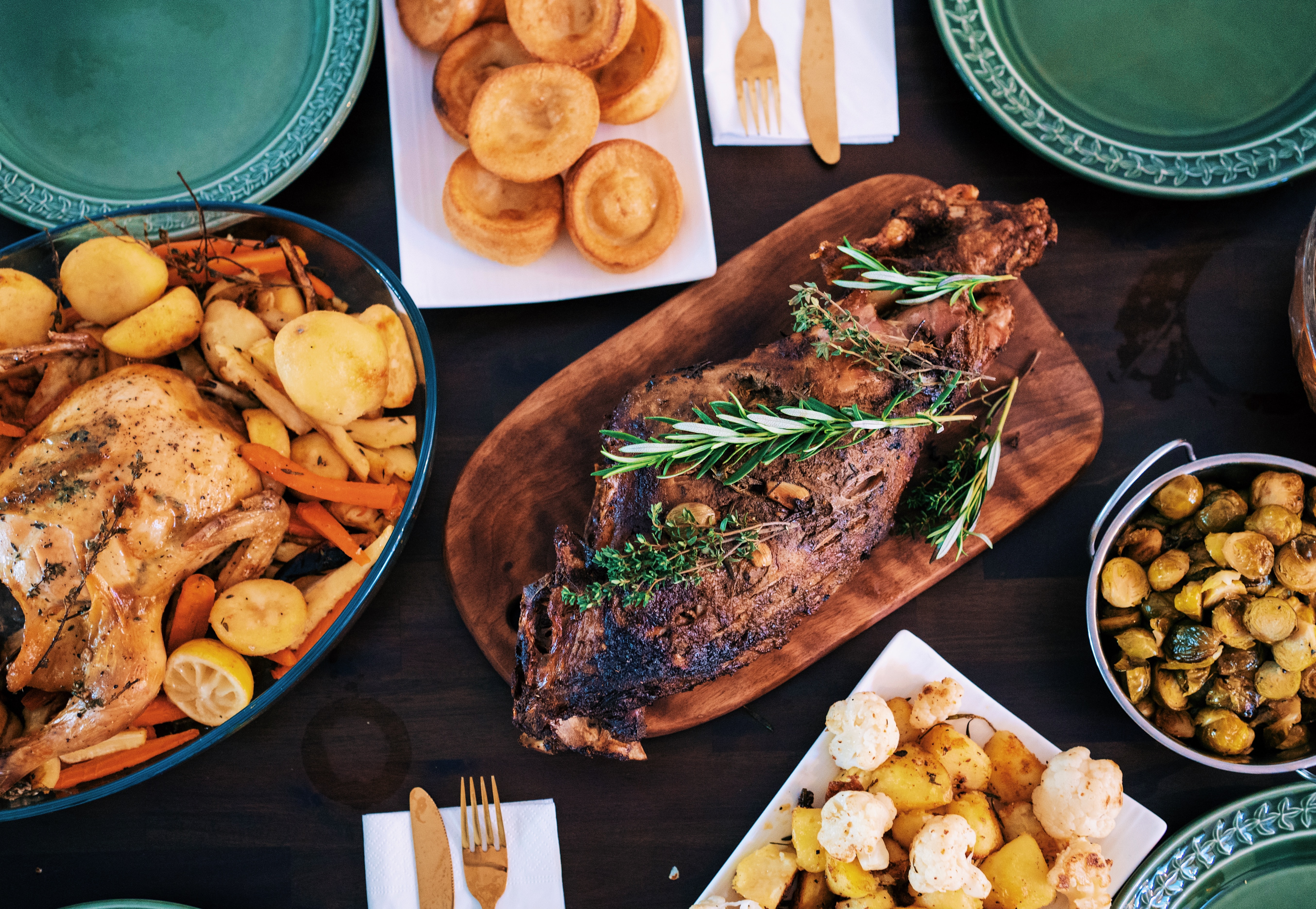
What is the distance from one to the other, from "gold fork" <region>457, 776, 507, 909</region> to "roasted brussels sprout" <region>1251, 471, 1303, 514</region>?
1.75 meters

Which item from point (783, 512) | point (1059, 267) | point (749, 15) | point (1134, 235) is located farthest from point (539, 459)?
point (1134, 235)

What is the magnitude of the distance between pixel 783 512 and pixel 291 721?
1224 millimetres

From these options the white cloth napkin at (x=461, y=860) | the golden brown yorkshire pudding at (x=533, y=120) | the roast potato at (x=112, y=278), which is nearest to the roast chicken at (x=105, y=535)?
the roast potato at (x=112, y=278)

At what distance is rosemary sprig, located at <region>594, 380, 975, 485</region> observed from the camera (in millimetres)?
1389

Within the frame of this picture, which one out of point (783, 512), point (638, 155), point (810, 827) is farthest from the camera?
point (638, 155)

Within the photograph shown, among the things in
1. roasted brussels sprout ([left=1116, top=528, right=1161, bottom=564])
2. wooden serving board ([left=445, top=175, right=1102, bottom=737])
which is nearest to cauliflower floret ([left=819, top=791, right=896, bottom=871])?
wooden serving board ([left=445, top=175, right=1102, bottom=737])

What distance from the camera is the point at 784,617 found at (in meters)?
1.55

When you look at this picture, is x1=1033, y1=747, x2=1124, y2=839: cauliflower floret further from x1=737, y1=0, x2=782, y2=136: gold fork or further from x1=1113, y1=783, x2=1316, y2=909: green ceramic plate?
x1=737, y1=0, x2=782, y2=136: gold fork

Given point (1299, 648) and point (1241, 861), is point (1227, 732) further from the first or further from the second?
point (1241, 861)

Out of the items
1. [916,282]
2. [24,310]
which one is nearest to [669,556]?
[916,282]

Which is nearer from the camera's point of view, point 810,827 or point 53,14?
point 810,827

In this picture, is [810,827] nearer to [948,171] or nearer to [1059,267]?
[1059,267]

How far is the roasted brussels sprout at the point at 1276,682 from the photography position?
1.62m

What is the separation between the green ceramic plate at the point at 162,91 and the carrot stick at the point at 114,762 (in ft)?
3.85
